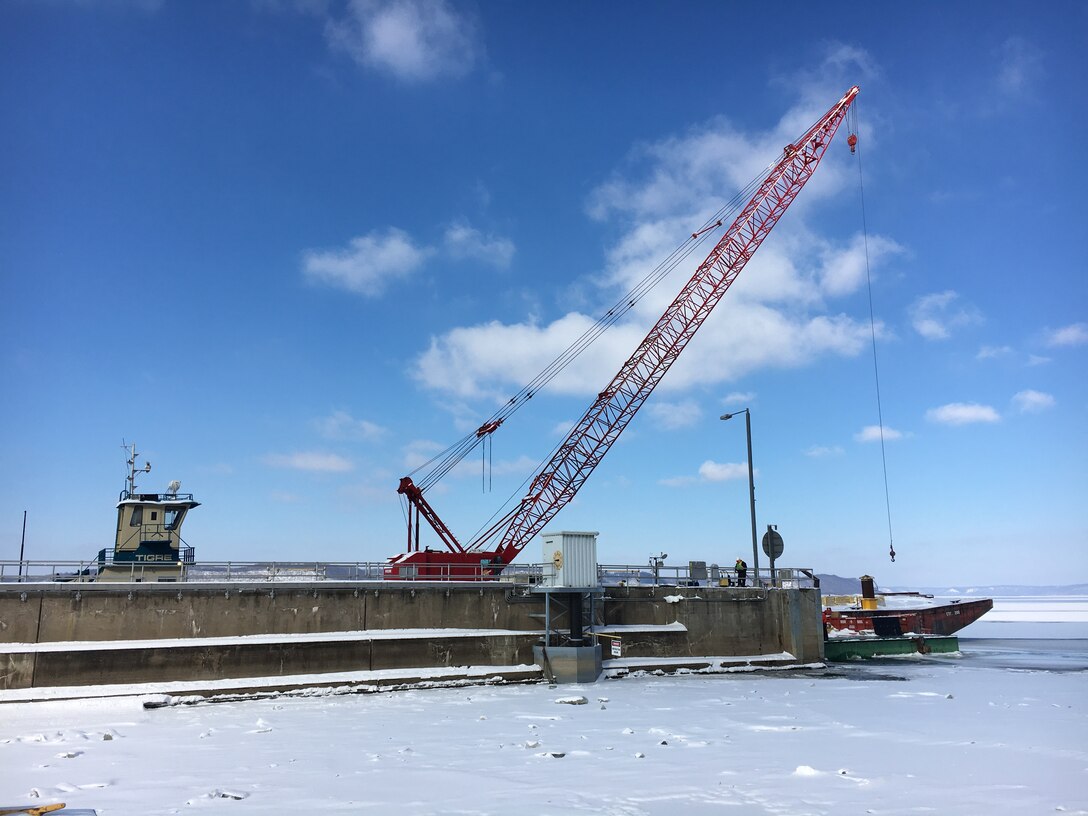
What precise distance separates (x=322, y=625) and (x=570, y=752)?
14.3 metres

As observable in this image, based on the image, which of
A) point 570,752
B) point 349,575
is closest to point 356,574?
point 349,575

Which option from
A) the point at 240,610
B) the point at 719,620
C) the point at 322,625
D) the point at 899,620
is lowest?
the point at 899,620

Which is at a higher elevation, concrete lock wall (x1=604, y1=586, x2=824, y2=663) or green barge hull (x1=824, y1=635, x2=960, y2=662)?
concrete lock wall (x1=604, y1=586, x2=824, y2=663)

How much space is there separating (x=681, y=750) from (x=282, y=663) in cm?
1541

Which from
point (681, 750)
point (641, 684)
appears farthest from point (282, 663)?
point (681, 750)

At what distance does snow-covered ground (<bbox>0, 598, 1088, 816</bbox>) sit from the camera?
12617mm

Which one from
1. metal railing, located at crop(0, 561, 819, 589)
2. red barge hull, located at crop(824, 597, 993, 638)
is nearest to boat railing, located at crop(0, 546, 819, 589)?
metal railing, located at crop(0, 561, 819, 589)

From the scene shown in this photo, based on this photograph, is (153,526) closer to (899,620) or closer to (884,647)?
(884,647)

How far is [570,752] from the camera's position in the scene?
1645cm

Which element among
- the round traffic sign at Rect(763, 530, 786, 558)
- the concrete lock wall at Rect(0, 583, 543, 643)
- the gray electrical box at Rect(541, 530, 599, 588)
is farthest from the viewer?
the round traffic sign at Rect(763, 530, 786, 558)

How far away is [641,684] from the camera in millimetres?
28672

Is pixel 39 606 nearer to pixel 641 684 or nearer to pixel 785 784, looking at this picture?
pixel 641 684

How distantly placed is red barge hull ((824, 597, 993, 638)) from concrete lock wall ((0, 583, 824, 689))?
18.1 metres

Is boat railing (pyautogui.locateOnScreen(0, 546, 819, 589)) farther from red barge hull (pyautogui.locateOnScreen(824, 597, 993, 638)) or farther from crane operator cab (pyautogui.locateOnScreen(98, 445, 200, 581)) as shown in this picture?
red barge hull (pyautogui.locateOnScreen(824, 597, 993, 638))
